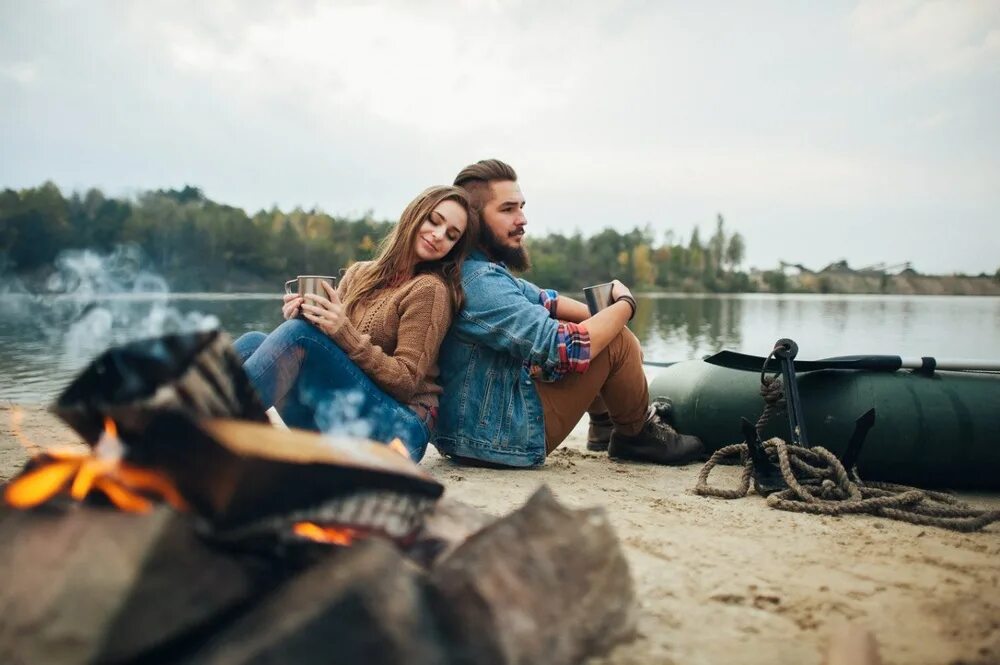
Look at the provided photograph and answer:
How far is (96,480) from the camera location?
5.02 ft

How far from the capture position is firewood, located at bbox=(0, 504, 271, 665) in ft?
4.15

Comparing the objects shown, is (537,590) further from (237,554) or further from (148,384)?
(148,384)

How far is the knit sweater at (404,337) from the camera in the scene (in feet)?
10.3

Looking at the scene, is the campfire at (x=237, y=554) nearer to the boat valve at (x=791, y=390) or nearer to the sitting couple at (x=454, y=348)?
the sitting couple at (x=454, y=348)

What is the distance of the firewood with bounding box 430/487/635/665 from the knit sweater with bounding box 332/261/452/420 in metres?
1.67

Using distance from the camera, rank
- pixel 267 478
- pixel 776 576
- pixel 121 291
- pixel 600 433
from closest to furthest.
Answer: pixel 267 478 → pixel 776 576 → pixel 121 291 → pixel 600 433

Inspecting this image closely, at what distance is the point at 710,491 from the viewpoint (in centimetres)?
320

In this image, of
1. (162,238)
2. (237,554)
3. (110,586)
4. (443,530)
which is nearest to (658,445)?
(443,530)

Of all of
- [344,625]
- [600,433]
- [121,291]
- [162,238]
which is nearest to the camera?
[344,625]

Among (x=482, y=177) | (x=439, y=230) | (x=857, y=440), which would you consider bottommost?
(x=857, y=440)

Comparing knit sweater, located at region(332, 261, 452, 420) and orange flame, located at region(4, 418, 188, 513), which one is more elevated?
knit sweater, located at region(332, 261, 452, 420)

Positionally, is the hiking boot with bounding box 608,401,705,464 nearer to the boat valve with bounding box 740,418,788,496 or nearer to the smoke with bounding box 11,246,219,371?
the boat valve with bounding box 740,418,788,496

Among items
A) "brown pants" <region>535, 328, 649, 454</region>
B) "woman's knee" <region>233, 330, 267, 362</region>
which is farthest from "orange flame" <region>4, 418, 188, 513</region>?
"brown pants" <region>535, 328, 649, 454</region>

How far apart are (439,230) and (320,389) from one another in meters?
0.90
